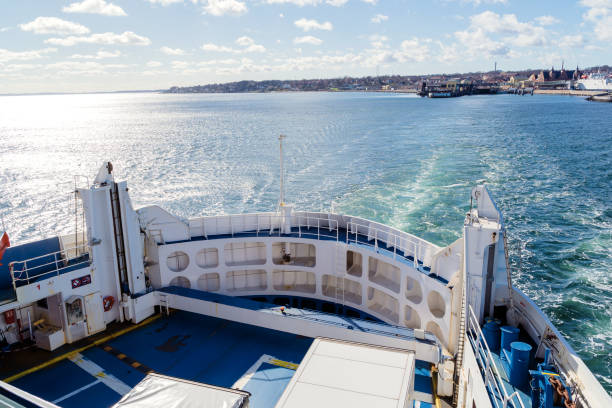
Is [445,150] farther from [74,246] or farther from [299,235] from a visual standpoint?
[74,246]

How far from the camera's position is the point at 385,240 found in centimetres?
1582

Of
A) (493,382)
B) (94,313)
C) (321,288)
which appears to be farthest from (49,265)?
(493,382)

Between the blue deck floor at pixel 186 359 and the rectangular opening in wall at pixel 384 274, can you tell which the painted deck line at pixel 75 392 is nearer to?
the blue deck floor at pixel 186 359

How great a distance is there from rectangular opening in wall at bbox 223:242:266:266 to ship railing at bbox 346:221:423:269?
139 inches

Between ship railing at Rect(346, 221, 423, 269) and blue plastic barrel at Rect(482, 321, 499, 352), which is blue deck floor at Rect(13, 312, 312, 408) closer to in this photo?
ship railing at Rect(346, 221, 423, 269)

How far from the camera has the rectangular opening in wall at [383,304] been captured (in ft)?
50.2

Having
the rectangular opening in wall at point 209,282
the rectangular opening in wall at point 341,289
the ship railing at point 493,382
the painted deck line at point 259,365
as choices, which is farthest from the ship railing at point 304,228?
the ship railing at point 493,382

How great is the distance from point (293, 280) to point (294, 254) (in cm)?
103

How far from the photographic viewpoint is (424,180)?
131 ft

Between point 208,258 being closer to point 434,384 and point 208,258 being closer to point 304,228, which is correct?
point 304,228

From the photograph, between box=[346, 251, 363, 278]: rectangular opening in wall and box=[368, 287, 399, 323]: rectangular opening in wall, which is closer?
box=[368, 287, 399, 323]: rectangular opening in wall

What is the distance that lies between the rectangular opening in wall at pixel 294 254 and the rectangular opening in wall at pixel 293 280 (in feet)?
1.76

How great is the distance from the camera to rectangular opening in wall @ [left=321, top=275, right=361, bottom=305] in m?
16.2

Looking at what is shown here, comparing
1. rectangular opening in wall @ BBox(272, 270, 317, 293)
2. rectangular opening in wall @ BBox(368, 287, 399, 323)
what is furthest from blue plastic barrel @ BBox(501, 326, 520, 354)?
rectangular opening in wall @ BBox(272, 270, 317, 293)
